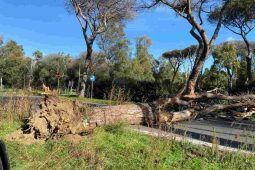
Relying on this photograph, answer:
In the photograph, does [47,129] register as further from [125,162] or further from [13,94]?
[13,94]

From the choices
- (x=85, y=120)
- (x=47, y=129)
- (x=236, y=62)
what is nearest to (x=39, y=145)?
(x=47, y=129)

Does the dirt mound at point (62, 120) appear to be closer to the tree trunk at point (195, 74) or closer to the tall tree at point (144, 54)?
the tree trunk at point (195, 74)

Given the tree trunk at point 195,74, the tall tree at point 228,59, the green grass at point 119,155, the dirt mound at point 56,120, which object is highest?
the tall tree at point 228,59

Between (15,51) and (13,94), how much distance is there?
6585 cm

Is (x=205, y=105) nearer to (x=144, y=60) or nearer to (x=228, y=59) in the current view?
(x=228, y=59)

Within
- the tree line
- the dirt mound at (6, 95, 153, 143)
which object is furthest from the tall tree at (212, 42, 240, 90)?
the dirt mound at (6, 95, 153, 143)

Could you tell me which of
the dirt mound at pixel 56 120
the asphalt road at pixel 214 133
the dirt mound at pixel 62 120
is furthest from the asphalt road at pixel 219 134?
the dirt mound at pixel 56 120

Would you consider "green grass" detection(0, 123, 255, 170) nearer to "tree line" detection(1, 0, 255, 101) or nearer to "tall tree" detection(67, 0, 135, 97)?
"tree line" detection(1, 0, 255, 101)

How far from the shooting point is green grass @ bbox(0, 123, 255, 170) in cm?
693

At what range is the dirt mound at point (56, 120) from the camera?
8.78m

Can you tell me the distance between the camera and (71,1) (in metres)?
40.7

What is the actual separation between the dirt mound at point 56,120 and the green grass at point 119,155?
0.36 meters

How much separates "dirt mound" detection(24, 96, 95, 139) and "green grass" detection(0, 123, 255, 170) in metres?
0.36

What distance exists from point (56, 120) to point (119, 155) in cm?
183
